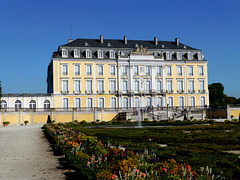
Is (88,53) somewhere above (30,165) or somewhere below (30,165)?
above

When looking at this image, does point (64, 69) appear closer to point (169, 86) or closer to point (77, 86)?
point (77, 86)

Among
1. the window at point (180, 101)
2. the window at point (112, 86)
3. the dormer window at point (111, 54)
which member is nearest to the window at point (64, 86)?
the window at point (112, 86)

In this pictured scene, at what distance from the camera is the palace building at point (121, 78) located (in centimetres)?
4484

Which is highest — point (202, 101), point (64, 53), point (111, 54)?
point (111, 54)

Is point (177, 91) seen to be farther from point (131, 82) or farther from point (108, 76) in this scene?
point (108, 76)

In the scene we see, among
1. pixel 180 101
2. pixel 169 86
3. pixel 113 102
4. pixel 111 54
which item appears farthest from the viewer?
pixel 180 101

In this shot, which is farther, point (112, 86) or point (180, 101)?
point (180, 101)

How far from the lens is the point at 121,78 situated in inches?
1877

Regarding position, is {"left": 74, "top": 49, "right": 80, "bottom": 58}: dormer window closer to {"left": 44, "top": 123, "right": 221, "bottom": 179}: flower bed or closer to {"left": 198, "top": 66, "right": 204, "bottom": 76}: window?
{"left": 198, "top": 66, "right": 204, "bottom": 76}: window

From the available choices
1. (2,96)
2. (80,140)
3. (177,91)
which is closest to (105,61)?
(177,91)

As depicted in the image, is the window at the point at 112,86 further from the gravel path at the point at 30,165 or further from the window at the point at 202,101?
the gravel path at the point at 30,165

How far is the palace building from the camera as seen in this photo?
44.8 metres

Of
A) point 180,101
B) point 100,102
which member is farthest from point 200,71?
point 100,102

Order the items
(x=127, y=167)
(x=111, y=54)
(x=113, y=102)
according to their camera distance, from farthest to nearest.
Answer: (x=111, y=54)
(x=113, y=102)
(x=127, y=167)
